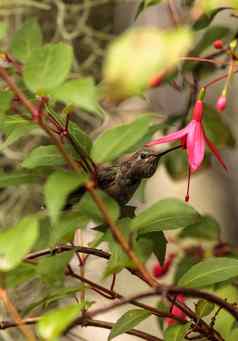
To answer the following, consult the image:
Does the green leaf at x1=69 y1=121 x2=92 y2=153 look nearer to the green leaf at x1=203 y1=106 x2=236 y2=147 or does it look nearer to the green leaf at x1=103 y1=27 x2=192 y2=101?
the green leaf at x1=103 y1=27 x2=192 y2=101

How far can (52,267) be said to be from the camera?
48 centimetres

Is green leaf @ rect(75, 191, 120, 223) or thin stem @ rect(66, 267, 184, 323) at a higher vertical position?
green leaf @ rect(75, 191, 120, 223)

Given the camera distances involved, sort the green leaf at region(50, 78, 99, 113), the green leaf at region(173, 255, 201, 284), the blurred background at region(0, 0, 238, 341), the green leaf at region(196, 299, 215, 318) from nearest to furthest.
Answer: the green leaf at region(50, 78, 99, 113) < the green leaf at region(196, 299, 215, 318) < the green leaf at region(173, 255, 201, 284) < the blurred background at region(0, 0, 238, 341)

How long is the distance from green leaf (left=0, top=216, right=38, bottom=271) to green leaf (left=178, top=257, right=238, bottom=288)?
0.21 meters

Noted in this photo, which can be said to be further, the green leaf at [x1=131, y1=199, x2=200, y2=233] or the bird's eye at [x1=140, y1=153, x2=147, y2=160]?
the bird's eye at [x1=140, y1=153, x2=147, y2=160]

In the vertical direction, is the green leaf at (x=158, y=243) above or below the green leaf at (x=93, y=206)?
below

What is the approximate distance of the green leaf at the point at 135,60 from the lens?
0.79 feet

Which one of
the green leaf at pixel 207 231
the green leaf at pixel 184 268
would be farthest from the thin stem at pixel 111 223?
the green leaf at pixel 207 231

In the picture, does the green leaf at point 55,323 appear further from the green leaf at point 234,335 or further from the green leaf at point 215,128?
the green leaf at point 215,128

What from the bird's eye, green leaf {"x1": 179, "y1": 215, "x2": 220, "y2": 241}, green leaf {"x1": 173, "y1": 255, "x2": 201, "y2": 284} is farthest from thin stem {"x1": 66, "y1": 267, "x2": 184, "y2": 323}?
green leaf {"x1": 179, "y1": 215, "x2": 220, "y2": 241}

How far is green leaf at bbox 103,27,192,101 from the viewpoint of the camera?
240 mm

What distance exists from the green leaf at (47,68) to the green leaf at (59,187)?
55mm

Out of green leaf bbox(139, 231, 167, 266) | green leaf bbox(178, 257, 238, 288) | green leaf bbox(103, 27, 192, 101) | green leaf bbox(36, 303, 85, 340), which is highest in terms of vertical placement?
green leaf bbox(103, 27, 192, 101)

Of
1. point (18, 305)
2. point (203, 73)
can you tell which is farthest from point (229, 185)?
point (18, 305)
